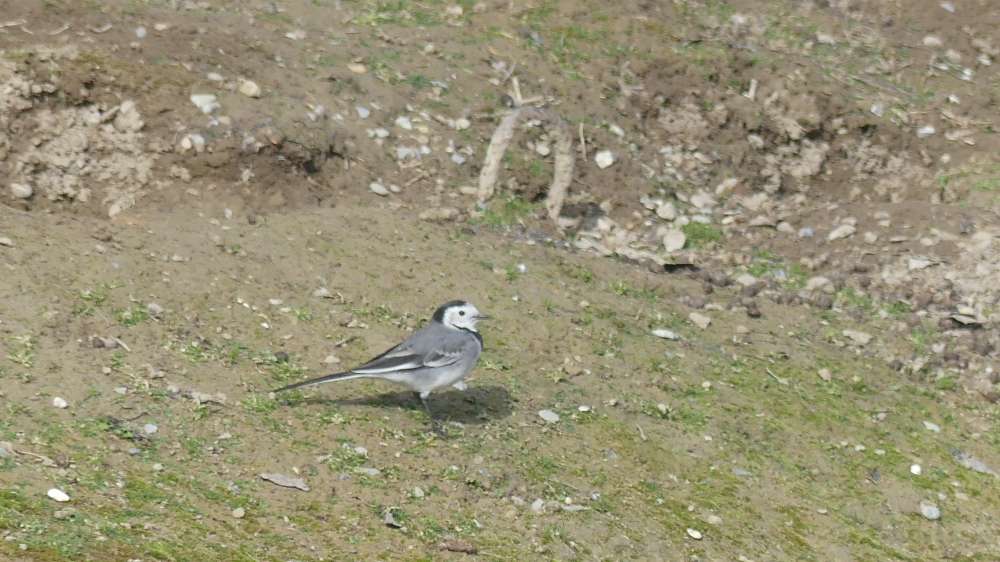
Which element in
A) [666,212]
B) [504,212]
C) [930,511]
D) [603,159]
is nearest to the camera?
[930,511]

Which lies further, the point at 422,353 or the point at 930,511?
the point at 930,511

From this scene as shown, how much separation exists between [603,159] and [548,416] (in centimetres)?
406

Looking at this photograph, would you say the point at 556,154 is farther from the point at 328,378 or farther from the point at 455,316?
the point at 328,378

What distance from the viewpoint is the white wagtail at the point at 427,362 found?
24.6 ft

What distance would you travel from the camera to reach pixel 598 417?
8109mm

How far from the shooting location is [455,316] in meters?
8.11

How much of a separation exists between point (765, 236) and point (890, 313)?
147 centimetres

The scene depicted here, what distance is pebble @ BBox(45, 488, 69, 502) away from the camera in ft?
19.0

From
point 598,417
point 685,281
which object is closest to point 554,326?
point 598,417

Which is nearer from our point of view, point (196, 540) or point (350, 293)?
point (196, 540)

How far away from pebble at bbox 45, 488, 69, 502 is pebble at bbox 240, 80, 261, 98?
195 inches

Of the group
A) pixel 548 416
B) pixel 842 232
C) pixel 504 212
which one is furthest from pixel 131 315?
pixel 842 232

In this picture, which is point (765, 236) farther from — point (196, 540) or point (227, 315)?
point (196, 540)

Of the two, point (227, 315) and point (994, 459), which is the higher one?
point (227, 315)
